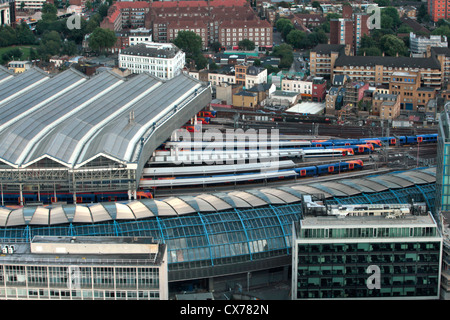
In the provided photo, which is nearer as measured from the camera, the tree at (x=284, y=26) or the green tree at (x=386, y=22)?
the green tree at (x=386, y=22)

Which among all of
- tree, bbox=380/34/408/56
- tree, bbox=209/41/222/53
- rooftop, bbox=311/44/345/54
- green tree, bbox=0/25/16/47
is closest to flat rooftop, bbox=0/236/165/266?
rooftop, bbox=311/44/345/54

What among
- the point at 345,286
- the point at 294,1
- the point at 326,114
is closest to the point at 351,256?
the point at 345,286

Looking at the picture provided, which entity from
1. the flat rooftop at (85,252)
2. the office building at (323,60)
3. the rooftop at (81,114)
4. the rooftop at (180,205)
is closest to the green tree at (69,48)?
the rooftop at (81,114)

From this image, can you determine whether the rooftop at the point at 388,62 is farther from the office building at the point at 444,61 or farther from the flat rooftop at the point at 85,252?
the flat rooftop at the point at 85,252

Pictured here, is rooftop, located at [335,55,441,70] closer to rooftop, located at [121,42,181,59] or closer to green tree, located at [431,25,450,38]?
rooftop, located at [121,42,181,59]

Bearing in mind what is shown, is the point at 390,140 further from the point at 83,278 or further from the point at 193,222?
the point at 83,278

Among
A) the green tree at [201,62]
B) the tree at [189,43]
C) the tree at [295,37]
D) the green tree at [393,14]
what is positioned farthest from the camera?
the green tree at [393,14]
